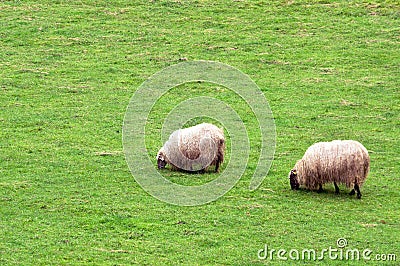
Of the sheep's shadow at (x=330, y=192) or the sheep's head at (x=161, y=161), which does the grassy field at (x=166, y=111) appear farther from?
the sheep's head at (x=161, y=161)

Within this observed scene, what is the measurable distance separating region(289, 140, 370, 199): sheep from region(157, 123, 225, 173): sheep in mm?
1925

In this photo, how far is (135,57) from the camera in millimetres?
24438

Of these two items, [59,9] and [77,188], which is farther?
[59,9]

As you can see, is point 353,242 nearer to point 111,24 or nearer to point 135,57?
point 135,57

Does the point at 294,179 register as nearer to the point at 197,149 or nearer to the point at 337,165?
the point at 337,165

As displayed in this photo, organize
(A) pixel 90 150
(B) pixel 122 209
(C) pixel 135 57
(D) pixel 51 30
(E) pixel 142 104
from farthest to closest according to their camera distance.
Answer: (D) pixel 51 30 → (C) pixel 135 57 → (E) pixel 142 104 → (A) pixel 90 150 → (B) pixel 122 209

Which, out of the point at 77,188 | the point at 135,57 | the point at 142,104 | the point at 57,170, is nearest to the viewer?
the point at 77,188

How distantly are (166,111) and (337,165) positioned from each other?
7641 mm

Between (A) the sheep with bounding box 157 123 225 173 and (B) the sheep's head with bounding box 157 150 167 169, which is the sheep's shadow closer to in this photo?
(A) the sheep with bounding box 157 123 225 173

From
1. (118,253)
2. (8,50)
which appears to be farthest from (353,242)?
(8,50)

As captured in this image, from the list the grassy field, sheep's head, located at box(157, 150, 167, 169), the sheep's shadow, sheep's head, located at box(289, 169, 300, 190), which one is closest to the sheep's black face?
sheep's head, located at box(157, 150, 167, 169)

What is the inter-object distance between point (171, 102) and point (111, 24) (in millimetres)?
7148

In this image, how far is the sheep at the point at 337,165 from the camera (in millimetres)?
13648

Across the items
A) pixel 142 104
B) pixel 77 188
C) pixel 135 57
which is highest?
pixel 135 57
